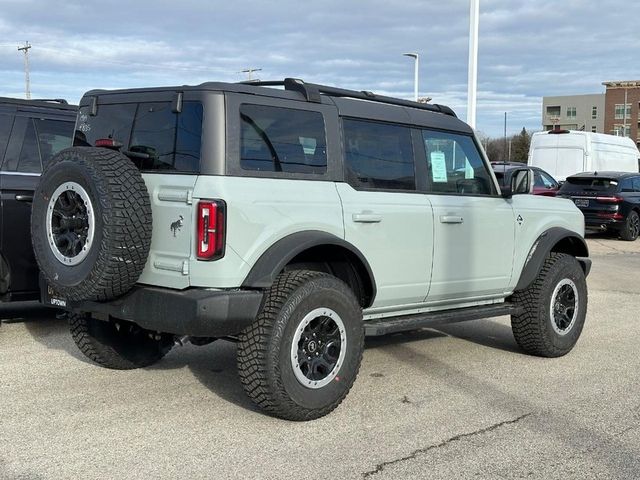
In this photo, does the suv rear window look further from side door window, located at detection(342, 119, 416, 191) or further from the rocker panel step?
the rocker panel step

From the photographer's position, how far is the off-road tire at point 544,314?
6203 millimetres

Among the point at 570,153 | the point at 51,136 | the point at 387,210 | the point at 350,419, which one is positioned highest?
the point at 570,153

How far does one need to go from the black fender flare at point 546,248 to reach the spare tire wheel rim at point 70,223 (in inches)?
141

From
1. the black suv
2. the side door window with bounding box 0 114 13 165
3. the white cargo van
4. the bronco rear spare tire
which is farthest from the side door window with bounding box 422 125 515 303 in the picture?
the white cargo van

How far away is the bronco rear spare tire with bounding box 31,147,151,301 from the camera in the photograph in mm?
4168

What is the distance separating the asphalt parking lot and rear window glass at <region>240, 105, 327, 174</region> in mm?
1591

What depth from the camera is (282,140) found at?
183 inches

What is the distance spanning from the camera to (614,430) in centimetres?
455

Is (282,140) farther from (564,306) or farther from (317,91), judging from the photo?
(564,306)

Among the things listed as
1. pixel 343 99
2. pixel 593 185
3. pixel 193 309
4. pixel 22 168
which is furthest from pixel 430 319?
pixel 593 185

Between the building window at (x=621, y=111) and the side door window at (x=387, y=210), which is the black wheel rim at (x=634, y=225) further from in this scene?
the building window at (x=621, y=111)

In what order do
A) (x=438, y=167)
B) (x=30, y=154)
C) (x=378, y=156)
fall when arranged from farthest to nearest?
(x=30, y=154), (x=438, y=167), (x=378, y=156)

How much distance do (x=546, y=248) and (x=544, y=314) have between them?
0.56 meters

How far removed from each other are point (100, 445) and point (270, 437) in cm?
96
